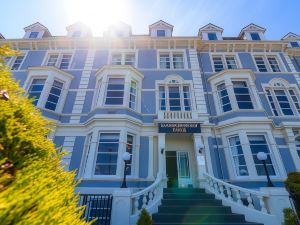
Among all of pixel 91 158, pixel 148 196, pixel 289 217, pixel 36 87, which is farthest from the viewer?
pixel 36 87

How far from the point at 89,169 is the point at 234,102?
34.8 feet

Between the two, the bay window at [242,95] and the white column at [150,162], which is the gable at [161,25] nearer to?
the bay window at [242,95]

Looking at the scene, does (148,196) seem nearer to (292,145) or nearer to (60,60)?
(292,145)

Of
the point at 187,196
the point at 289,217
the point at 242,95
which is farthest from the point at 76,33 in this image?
the point at 289,217

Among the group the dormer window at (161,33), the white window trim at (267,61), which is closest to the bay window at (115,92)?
the dormer window at (161,33)

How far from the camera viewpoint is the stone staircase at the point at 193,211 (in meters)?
6.72

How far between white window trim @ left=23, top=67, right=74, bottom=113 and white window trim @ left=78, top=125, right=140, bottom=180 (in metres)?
3.87

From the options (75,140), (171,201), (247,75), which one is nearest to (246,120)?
(247,75)

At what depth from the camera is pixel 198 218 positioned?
268 inches

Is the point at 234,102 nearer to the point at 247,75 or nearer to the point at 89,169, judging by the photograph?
the point at 247,75

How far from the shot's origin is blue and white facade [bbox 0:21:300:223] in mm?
10844

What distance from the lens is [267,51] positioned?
16797 millimetres

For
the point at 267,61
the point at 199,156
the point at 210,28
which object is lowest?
the point at 199,156

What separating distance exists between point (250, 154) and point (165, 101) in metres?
6.64
